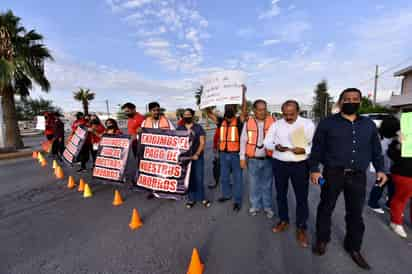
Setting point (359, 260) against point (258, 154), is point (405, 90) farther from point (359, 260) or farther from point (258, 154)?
point (359, 260)

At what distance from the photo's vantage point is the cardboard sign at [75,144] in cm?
497

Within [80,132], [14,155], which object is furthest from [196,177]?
[14,155]

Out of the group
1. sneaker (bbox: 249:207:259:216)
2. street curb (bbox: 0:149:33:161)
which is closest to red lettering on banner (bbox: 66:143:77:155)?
sneaker (bbox: 249:207:259:216)

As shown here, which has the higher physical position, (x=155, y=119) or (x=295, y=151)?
(x=155, y=119)

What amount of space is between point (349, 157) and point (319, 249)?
43.9 inches

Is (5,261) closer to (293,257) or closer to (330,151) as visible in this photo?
(293,257)

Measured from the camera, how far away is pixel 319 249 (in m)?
2.16

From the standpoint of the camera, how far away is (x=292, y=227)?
8.85 ft

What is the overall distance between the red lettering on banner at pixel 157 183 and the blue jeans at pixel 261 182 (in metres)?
1.31

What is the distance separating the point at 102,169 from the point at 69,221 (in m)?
1.30

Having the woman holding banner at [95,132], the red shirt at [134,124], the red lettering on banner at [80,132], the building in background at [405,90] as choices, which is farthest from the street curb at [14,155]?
the building in background at [405,90]

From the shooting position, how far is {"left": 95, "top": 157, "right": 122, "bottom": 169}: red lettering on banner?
397cm

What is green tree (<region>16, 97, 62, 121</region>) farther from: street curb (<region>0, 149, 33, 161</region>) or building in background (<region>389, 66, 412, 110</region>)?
building in background (<region>389, 66, 412, 110</region>)

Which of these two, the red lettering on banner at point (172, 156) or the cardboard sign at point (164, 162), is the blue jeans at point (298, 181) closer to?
the cardboard sign at point (164, 162)
